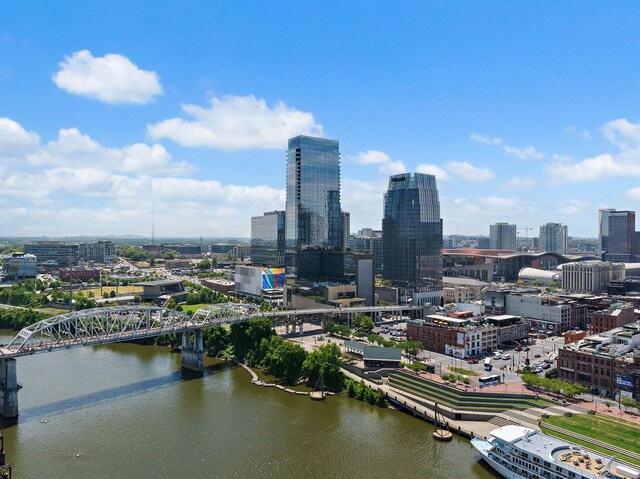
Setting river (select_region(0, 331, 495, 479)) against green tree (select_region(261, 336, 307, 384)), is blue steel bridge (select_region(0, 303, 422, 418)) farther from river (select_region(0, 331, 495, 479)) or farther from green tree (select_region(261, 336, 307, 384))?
green tree (select_region(261, 336, 307, 384))

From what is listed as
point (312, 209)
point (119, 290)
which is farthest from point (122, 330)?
point (119, 290)

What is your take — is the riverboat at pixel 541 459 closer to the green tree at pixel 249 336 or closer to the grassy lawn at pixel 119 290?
the green tree at pixel 249 336

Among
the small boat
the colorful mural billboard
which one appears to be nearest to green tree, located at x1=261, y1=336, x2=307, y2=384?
the small boat

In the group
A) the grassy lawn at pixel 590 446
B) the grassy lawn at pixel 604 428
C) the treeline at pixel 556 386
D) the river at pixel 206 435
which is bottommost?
the river at pixel 206 435

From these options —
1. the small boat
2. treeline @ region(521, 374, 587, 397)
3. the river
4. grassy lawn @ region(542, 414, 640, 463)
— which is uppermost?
treeline @ region(521, 374, 587, 397)

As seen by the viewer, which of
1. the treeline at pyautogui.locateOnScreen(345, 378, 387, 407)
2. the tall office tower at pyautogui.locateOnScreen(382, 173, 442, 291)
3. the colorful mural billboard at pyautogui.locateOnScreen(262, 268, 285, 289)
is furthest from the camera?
the colorful mural billboard at pyautogui.locateOnScreen(262, 268, 285, 289)

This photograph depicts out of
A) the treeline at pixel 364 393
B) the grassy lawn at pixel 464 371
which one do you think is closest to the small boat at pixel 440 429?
the treeline at pixel 364 393

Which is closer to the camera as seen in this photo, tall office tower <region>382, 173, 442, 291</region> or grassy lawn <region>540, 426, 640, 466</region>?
grassy lawn <region>540, 426, 640, 466</region>
